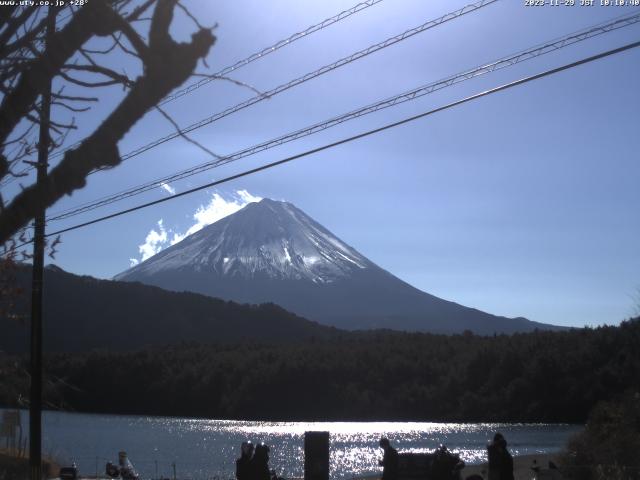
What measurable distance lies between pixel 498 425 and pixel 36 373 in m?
59.2

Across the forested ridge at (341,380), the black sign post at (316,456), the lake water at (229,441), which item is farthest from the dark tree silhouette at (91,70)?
the forested ridge at (341,380)

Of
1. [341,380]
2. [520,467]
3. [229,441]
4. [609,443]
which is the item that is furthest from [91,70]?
[341,380]

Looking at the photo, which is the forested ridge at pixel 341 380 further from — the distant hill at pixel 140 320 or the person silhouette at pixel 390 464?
the person silhouette at pixel 390 464

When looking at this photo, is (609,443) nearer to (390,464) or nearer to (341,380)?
(390,464)

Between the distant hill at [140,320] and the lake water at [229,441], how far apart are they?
1473 cm

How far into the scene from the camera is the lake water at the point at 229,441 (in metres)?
36.9

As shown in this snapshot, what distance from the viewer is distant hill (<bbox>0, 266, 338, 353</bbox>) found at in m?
90.4

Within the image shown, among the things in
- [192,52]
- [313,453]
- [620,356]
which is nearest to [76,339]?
[620,356]

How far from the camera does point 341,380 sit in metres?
81.2

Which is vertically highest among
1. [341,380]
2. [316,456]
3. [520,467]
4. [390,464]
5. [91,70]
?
[91,70]

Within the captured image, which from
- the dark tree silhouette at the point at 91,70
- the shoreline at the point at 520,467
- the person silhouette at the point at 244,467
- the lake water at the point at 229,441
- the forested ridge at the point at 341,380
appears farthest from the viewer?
the forested ridge at the point at 341,380

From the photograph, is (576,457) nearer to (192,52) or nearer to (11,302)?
(11,302)

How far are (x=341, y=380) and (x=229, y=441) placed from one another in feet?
98.4

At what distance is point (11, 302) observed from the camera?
990 centimetres
